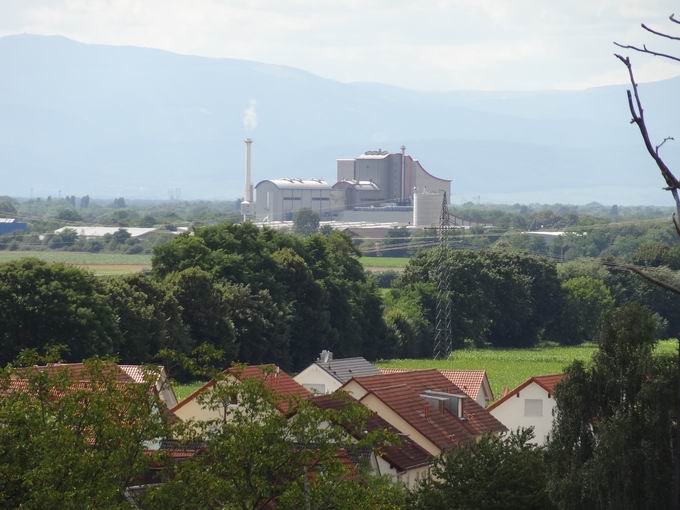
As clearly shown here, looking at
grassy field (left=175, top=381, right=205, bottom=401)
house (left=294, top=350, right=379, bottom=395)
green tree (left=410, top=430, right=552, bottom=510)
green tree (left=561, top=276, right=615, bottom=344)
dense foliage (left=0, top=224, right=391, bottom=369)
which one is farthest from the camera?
green tree (left=561, top=276, right=615, bottom=344)

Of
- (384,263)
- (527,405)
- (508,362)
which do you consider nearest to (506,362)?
(508,362)

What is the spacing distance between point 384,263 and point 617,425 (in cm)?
15066

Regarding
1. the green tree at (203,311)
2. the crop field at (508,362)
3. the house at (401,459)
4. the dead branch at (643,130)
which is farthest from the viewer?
the crop field at (508,362)

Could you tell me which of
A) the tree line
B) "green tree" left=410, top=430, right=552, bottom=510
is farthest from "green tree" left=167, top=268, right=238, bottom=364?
"green tree" left=410, top=430, right=552, bottom=510

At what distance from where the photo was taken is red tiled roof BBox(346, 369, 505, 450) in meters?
42.8

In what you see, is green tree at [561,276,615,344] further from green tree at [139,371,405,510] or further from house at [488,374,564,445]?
green tree at [139,371,405,510]

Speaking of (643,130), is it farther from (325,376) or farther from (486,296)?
(486,296)

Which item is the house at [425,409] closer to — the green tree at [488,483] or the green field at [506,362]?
the green tree at [488,483]

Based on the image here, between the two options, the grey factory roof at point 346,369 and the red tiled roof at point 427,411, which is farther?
the grey factory roof at point 346,369

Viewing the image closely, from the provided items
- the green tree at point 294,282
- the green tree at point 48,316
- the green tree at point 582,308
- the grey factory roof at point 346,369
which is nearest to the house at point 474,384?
the grey factory roof at point 346,369

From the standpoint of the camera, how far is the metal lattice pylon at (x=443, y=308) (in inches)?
3711

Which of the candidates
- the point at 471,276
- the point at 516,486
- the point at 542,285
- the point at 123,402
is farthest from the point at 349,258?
the point at 123,402

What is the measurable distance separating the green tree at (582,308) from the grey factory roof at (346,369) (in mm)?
56206

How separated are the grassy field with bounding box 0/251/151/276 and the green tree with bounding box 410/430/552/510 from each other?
112 meters
